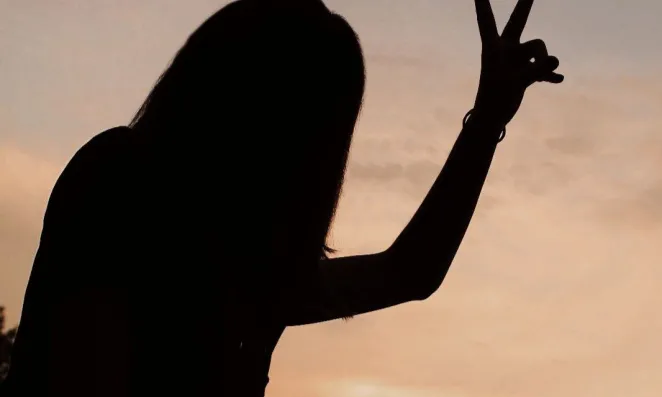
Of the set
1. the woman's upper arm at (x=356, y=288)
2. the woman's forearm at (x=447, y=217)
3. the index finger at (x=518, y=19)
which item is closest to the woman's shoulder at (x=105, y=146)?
the woman's upper arm at (x=356, y=288)

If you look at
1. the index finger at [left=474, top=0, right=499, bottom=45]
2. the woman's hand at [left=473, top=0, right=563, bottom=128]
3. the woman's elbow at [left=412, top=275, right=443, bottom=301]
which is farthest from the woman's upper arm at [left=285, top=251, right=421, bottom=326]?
the index finger at [left=474, top=0, right=499, bottom=45]

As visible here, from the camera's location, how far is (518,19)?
3.37 m

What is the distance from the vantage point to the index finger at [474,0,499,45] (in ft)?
11.0

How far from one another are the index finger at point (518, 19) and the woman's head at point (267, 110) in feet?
2.18

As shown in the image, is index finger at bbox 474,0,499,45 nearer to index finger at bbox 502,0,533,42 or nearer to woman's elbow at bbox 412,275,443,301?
index finger at bbox 502,0,533,42

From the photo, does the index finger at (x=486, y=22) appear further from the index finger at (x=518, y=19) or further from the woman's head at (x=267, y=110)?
the woman's head at (x=267, y=110)

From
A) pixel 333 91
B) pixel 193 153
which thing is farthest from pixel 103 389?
pixel 333 91

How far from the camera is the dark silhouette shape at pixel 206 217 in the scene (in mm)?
2223

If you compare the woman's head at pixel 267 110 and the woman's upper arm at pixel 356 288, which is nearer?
the woman's head at pixel 267 110

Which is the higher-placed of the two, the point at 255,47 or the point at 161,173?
the point at 255,47

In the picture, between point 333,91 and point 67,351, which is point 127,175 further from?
point 333,91

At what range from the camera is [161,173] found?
7.94 feet

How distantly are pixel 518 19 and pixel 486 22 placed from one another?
0.36 feet

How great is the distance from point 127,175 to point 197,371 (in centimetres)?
52
